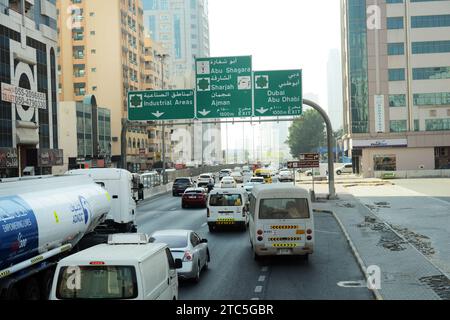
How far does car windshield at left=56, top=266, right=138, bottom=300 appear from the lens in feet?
28.1

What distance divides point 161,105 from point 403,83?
4781 cm

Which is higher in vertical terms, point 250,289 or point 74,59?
point 74,59

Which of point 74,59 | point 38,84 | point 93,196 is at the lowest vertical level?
point 93,196

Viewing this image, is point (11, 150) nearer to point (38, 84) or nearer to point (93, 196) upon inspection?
point (38, 84)

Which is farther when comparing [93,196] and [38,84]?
[38,84]

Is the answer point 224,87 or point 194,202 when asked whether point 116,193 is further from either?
point 194,202

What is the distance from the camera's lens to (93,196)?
54.1 ft

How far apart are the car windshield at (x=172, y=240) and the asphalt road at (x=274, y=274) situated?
3.38ft

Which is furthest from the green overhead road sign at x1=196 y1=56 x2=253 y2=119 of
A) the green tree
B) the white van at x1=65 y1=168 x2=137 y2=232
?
the green tree
